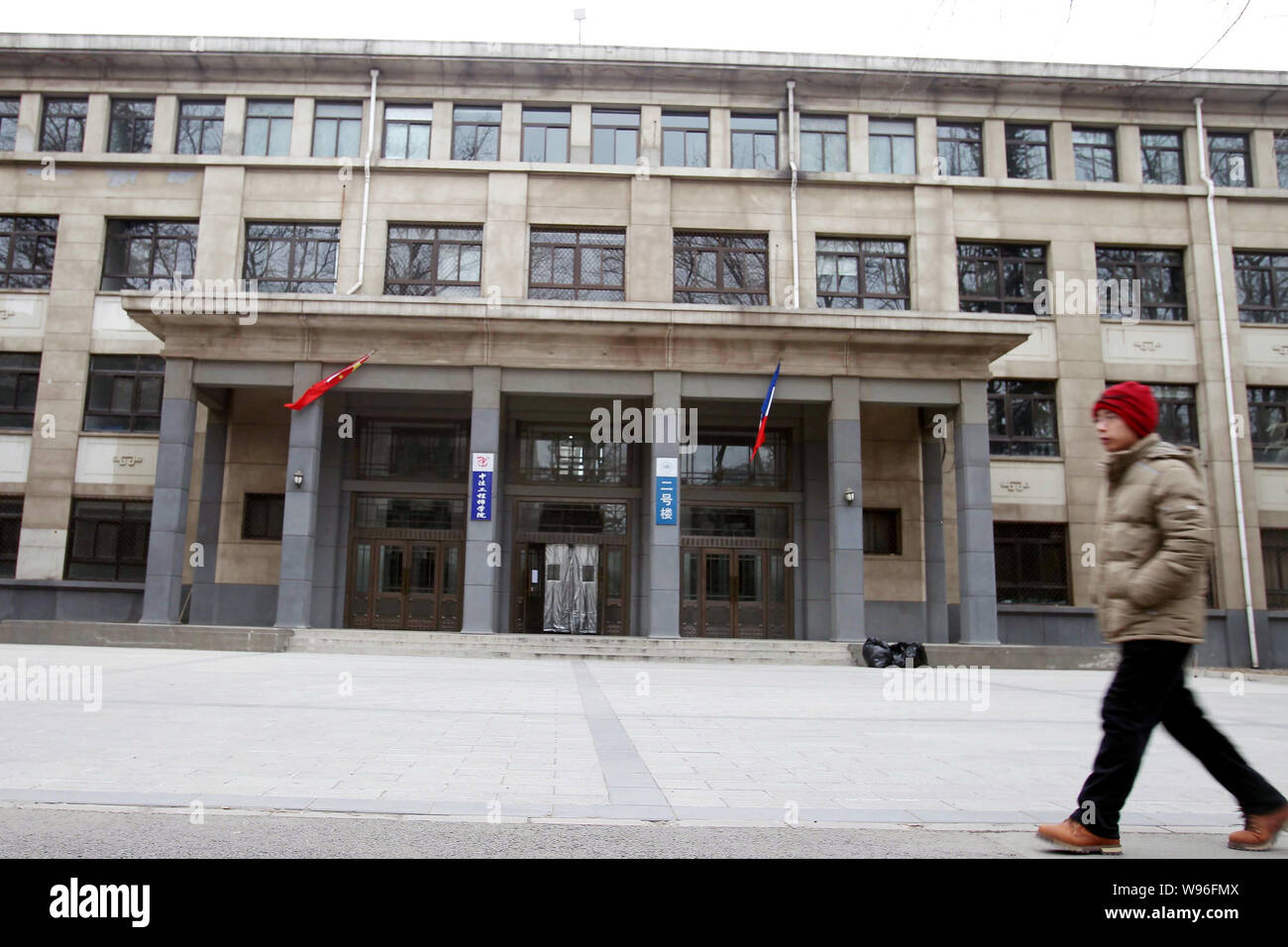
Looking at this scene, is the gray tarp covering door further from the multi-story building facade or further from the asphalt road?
the asphalt road

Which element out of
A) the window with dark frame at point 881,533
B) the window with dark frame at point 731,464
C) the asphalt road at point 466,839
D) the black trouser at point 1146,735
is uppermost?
the window with dark frame at point 731,464

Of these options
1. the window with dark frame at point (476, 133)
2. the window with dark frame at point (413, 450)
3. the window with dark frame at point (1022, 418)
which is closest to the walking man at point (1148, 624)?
the window with dark frame at point (1022, 418)

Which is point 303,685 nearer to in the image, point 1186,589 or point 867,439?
point 1186,589

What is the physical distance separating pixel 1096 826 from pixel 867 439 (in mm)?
21233

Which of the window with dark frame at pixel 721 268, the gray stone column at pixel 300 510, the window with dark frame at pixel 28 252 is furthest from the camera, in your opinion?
the window with dark frame at pixel 28 252

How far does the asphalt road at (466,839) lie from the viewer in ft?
12.3

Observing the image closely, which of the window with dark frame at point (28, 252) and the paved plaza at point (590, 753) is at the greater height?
the window with dark frame at point (28, 252)

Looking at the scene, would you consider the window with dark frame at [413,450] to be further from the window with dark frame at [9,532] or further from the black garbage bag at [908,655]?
the black garbage bag at [908,655]

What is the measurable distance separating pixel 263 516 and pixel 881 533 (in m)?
16.5

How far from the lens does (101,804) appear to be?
4.58 meters

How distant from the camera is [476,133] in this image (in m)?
25.4

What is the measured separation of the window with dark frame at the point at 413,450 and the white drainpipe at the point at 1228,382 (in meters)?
20.4

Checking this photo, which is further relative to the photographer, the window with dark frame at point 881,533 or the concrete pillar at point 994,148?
the concrete pillar at point 994,148
